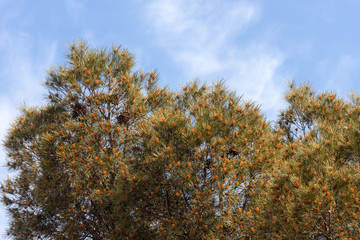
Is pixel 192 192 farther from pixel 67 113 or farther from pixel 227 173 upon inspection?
pixel 67 113

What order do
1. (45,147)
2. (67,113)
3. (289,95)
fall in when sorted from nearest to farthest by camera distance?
(45,147), (67,113), (289,95)

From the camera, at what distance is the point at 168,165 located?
8.32 m

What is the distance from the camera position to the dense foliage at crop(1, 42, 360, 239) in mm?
6891

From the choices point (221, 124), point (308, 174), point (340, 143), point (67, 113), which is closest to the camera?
point (308, 174)

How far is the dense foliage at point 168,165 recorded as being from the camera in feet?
22.6

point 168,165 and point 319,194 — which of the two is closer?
point 319,194

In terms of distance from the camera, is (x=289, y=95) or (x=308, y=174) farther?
(x=289, y=95)

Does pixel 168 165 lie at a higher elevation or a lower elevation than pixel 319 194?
higher

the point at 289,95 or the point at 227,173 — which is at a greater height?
the point at 289,95

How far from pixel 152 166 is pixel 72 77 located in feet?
14.0

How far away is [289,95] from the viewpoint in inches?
531

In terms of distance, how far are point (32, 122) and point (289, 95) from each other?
8.77m

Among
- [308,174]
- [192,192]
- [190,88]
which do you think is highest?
[190,88]

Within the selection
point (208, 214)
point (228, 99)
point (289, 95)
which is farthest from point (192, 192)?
point (289, 95)
